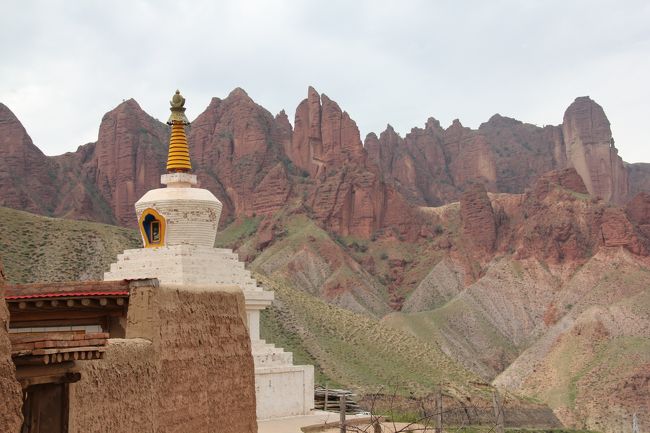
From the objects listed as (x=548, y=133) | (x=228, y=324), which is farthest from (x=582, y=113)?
(x=228, y=324)

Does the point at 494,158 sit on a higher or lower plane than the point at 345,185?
higher

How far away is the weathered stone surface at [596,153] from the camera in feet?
574

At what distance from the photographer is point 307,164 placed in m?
154

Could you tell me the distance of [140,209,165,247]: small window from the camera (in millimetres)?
27391

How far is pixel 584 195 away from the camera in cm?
11669

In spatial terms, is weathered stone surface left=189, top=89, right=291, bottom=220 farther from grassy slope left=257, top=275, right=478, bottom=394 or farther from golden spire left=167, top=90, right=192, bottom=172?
golden spire left=167, top=90, right=192, bottom=172

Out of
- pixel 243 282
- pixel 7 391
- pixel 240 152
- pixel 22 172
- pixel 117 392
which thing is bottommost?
pixel 117 392

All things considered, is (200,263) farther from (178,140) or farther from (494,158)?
(494,158)

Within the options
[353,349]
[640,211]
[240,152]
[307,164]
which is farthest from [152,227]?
[240,152]

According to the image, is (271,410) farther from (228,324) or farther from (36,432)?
(36,432)

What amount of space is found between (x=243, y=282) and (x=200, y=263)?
1.58 metres

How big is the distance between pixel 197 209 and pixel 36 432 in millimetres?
17508

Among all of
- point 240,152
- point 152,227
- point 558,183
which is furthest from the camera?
point 240,152

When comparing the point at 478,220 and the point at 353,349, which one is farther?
the point at 478,220
